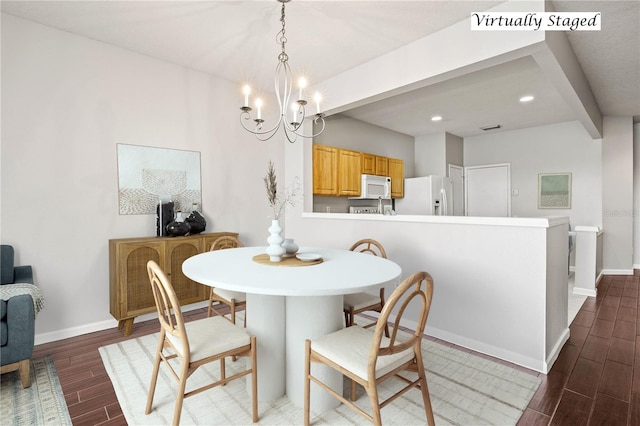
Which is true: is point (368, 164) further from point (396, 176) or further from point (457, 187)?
point (457, 187)

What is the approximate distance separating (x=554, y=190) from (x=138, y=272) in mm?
6718

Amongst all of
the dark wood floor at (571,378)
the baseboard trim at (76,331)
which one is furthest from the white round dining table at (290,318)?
the baseboard trim at (76,331)

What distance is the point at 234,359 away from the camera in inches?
89.7

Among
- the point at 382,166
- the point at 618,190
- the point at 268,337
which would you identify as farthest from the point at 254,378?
the point at 618,190

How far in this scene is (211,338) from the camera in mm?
1583

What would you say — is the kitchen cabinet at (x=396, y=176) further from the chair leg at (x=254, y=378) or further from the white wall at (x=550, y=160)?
the chair leg at (x=254, y=378)

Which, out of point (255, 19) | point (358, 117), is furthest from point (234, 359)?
point (358, 117)

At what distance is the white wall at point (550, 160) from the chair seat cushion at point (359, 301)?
5281 mm

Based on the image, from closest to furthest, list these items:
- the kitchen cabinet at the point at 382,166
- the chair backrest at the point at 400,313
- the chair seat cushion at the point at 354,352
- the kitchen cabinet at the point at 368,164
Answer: the chair backrest at the point at 400,313 → the chair seat cushion at the point at 354,352 → the kitchen cabinet at the point at 368,164 → the kitchen cabinet at the point at 382,166

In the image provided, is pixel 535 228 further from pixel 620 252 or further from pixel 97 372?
pixel 620 252

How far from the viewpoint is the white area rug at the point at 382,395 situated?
5.49ft

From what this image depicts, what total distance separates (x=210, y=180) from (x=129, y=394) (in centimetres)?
227

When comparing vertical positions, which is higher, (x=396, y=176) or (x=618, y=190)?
(x=396, y=176)

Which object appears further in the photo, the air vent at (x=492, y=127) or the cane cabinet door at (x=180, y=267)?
the air vent at (x=492, y=127)
